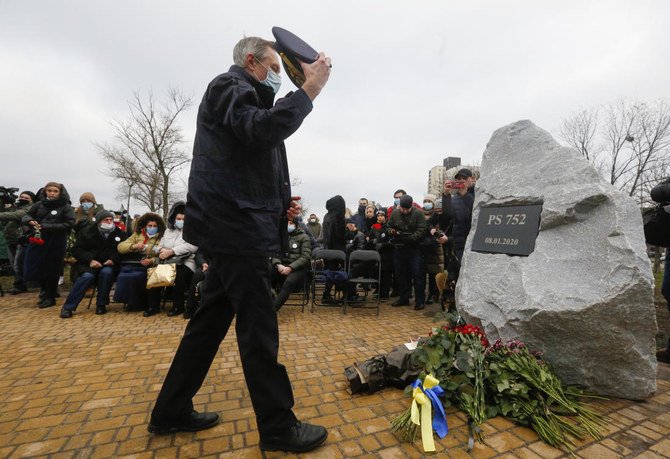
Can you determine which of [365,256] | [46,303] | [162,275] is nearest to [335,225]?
[365,256]

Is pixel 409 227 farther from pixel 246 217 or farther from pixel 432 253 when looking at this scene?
pixel 246 217

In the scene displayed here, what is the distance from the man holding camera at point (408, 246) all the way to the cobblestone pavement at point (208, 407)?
197 centimetres

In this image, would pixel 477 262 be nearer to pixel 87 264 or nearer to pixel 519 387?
pixel 519 387

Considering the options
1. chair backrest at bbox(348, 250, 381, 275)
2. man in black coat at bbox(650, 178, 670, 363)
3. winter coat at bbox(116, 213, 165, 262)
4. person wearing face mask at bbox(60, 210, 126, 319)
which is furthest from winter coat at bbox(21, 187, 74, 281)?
man in black coat at bbox(650, 178, 670, 363)

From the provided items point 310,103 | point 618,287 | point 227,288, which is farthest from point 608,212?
point 227,288

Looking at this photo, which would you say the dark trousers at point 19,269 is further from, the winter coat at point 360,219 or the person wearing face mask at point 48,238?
the winter coat at point 360,219

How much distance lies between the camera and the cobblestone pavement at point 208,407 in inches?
79.0

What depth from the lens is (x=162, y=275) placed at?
542cm

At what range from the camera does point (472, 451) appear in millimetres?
2004

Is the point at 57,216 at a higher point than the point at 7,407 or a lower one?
higher

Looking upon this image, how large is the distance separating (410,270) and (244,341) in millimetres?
4969

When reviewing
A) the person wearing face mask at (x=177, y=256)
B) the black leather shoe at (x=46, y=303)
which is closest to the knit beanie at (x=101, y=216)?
the person wearing face mask at (x=177, y=256)

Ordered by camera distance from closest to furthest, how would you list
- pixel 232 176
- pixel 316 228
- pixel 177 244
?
pixel 232 176, pixel 177 244, pixel 316 228

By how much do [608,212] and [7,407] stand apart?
4.89 metres
